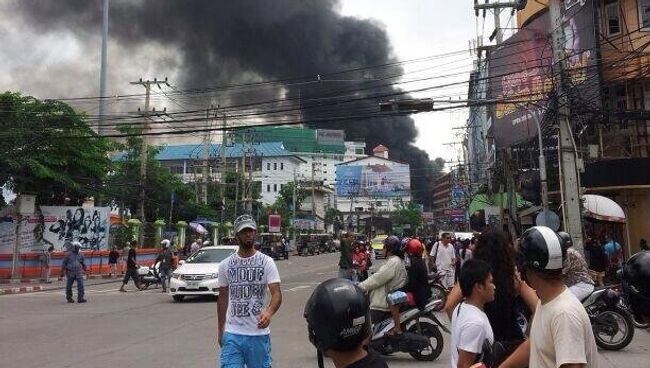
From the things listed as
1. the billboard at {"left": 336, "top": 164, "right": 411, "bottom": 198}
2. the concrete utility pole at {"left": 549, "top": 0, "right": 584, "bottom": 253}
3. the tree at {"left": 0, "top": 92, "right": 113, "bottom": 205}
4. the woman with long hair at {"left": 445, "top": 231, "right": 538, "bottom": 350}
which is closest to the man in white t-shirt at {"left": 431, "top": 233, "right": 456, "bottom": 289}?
the concrete utility pole at {"left": 549, "top": 0, "right": 584, "bottom": 253}

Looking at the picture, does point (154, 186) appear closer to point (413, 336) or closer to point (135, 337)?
point (135, 337)

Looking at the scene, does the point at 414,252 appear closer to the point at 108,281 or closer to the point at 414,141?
the point at 108,281

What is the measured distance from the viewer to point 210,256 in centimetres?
1622

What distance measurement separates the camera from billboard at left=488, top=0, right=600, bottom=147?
718 inches

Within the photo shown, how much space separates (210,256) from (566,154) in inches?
384

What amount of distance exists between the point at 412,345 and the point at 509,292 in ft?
10.6

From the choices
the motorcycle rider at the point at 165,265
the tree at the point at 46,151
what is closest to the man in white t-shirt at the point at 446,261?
the motorcycle rider at the point at 165,265

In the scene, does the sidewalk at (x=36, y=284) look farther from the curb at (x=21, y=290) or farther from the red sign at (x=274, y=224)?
the red sign at (x=274, y=224)

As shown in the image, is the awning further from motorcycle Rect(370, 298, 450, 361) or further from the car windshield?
the car windshield

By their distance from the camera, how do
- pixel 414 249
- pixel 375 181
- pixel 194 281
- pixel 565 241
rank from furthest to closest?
pixel 375 181
pixel 194 281
pixel 414 249
pixel 565 241

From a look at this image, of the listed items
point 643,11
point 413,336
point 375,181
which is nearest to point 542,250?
point 413,336

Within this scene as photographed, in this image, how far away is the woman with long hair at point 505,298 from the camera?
13.4 feet

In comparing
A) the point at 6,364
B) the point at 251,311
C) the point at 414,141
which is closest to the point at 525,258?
the point at 251,311

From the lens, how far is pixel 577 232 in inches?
469
